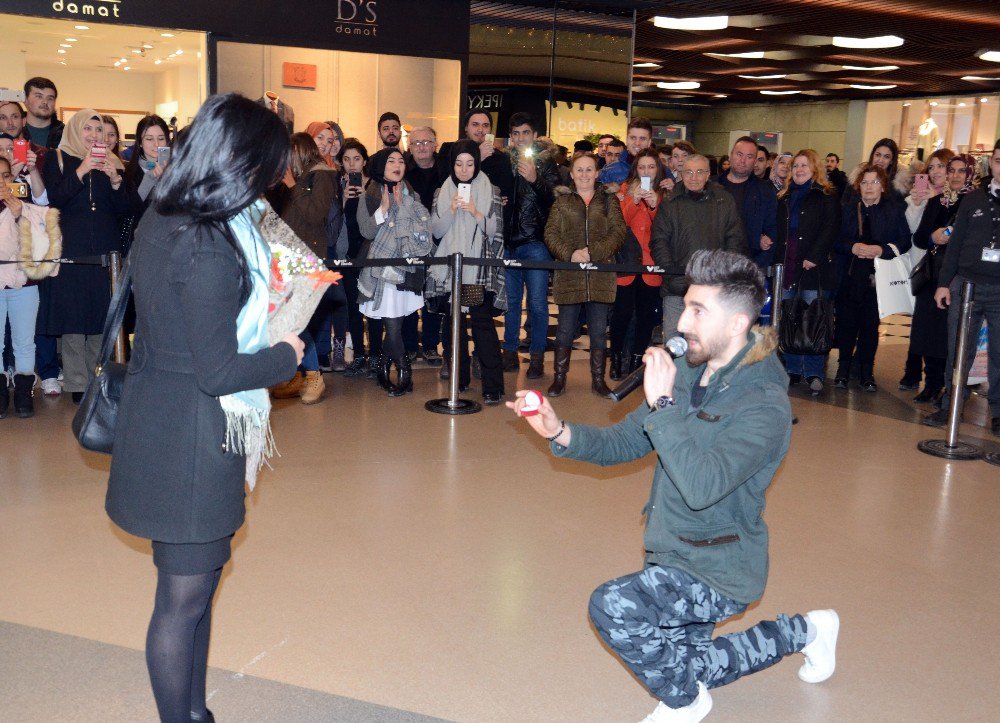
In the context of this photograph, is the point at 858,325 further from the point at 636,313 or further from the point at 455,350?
the point at 455,350

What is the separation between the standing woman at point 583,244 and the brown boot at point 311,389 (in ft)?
5.54

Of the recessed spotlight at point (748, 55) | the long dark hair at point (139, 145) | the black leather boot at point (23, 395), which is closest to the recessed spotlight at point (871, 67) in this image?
the recessed spotlight at point (748, 55)

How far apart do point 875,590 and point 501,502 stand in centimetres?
178

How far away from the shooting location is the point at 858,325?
328 inches

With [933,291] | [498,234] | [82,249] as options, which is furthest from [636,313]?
[82,249]

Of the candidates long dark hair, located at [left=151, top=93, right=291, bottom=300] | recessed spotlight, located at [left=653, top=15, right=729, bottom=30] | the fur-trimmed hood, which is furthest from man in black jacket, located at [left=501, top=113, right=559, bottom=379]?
recessed spotlight, located at [left=653, top=15, right=729, bottom=30]

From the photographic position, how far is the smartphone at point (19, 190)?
20.7 ft

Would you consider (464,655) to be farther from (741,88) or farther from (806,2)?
(741,88)

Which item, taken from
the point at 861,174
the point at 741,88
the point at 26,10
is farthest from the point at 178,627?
the point at 741,88

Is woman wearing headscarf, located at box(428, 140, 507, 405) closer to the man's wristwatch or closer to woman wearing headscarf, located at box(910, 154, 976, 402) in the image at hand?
woman wearing headscarf, located at box(910, 154, 976, 402)

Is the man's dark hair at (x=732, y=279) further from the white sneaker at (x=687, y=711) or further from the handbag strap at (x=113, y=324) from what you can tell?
the handbag strap at (x=113, y=324)

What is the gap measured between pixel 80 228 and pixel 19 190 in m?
0.41

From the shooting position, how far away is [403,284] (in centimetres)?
711

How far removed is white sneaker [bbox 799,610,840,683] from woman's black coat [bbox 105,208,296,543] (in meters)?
1.90
